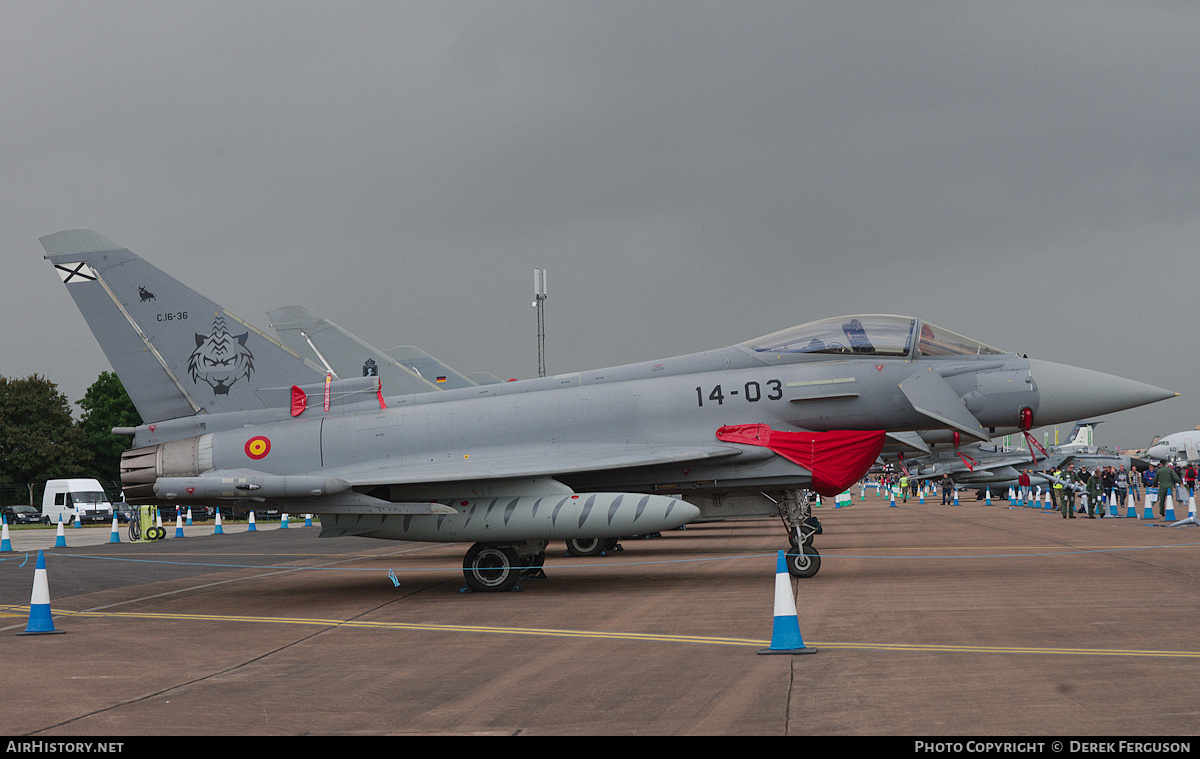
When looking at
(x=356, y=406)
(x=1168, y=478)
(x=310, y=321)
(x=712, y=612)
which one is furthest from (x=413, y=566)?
(x=1168, y=478)

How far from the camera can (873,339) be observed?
12914 mm

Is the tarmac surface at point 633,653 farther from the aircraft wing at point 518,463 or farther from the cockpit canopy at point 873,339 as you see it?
the cockpit canopy at point 873,339

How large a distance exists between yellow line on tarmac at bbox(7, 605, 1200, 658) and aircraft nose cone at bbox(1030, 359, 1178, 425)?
6067 millimetres

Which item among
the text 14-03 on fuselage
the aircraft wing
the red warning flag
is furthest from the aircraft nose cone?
the red warning flag

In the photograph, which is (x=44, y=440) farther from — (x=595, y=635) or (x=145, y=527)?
(x=595, y=635)

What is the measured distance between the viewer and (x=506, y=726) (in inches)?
215

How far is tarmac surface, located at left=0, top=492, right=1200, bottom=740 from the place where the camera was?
18.2 ft

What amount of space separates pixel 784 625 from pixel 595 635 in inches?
78.4

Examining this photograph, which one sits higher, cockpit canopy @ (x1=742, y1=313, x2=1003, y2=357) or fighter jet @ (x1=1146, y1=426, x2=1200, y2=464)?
cockpit canopy @ (x1=742, y1=313, x2=1003, y2=357)

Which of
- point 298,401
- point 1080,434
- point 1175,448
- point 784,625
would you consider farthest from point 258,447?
point 1080,434

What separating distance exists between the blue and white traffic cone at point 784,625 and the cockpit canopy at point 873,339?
5989 millimetres

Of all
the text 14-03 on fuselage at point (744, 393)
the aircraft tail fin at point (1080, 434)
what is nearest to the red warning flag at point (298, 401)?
the text 14-03 on fuselage at point (744, 393)

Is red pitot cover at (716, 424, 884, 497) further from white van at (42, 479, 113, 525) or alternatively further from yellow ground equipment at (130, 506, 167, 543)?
white van at (42, 479, 113, 525)

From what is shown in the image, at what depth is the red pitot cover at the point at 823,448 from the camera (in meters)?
12.5
